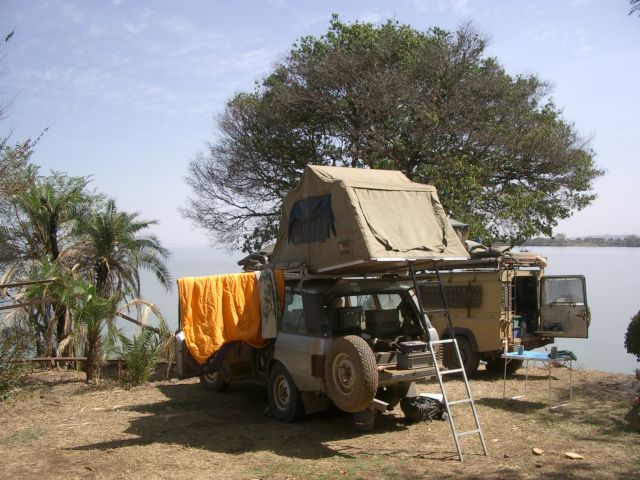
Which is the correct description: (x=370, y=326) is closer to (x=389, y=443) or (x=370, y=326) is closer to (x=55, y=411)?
(x=389, y=443)

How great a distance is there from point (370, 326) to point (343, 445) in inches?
65.4

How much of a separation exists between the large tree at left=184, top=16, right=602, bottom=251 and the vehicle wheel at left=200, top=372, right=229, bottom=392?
8587 millimetres

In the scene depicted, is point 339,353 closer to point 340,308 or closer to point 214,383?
point 340,308

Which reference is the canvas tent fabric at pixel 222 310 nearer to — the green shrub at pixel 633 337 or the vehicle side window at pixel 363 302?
the vehicle side window at pixel 363 302

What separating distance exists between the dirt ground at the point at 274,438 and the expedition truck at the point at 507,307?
1389mm

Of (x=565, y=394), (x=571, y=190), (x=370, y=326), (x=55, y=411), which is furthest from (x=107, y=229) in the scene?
(x=571, y=190)

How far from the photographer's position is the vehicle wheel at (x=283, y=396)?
26.8ft

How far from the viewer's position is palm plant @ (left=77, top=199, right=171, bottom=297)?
13336 millimetres

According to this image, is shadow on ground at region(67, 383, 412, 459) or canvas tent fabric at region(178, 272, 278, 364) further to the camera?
canvas tent fabric at region(178, 272, 278, 364)

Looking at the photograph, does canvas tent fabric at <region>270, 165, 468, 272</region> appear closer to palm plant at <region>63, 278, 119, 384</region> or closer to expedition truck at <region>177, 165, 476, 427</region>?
expedition truck at <region>177, 165, 476, 427</region>

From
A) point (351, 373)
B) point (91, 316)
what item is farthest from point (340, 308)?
point (91, 316)

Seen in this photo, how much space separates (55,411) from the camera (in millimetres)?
9203

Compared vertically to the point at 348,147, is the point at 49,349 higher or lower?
lower

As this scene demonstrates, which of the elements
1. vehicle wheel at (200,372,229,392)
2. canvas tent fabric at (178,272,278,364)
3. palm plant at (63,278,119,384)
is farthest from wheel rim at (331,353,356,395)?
palm plant at (63,278,119,384)
